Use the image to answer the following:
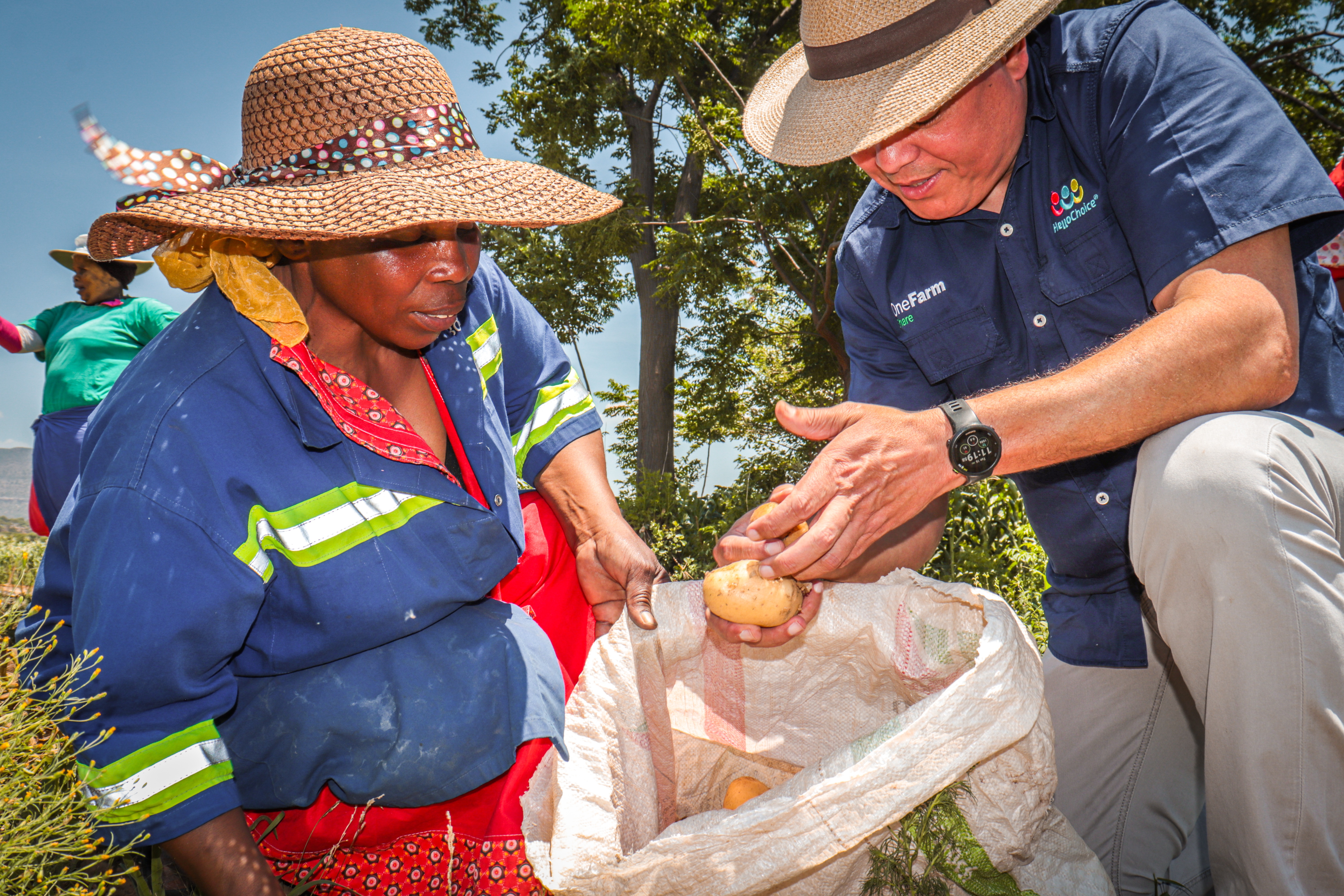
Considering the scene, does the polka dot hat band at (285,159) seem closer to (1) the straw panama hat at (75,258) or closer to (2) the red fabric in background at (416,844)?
(2) the red fabric in background at (416,844)

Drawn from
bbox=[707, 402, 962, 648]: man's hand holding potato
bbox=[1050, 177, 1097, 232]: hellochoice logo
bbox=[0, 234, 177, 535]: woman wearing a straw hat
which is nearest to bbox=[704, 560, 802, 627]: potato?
bbox=[707, 402, 962, 648]: man's hand holding potato

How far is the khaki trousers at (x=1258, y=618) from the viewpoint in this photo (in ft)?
4.25

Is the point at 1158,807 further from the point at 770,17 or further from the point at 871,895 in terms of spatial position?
the point at 770,17

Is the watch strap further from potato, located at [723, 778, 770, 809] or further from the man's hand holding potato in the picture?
potato, located at [723, 778, 770, 809]

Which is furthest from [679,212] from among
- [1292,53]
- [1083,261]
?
[1083,261]

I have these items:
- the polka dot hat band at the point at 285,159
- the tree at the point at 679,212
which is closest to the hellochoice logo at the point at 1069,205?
the polka dot hat band at the point at 285,159

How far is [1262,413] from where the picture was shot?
A: 4.91ft

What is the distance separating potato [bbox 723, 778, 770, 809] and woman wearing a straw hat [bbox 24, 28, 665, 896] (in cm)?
45

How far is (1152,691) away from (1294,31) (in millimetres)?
6114

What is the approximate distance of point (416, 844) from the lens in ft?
5.75

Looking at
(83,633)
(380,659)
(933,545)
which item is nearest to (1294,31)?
(933,545)

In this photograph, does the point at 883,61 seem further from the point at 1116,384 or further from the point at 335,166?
the point at 335,166

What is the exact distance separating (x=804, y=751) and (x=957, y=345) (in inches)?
45.7

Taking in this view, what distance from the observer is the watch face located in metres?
1.51
